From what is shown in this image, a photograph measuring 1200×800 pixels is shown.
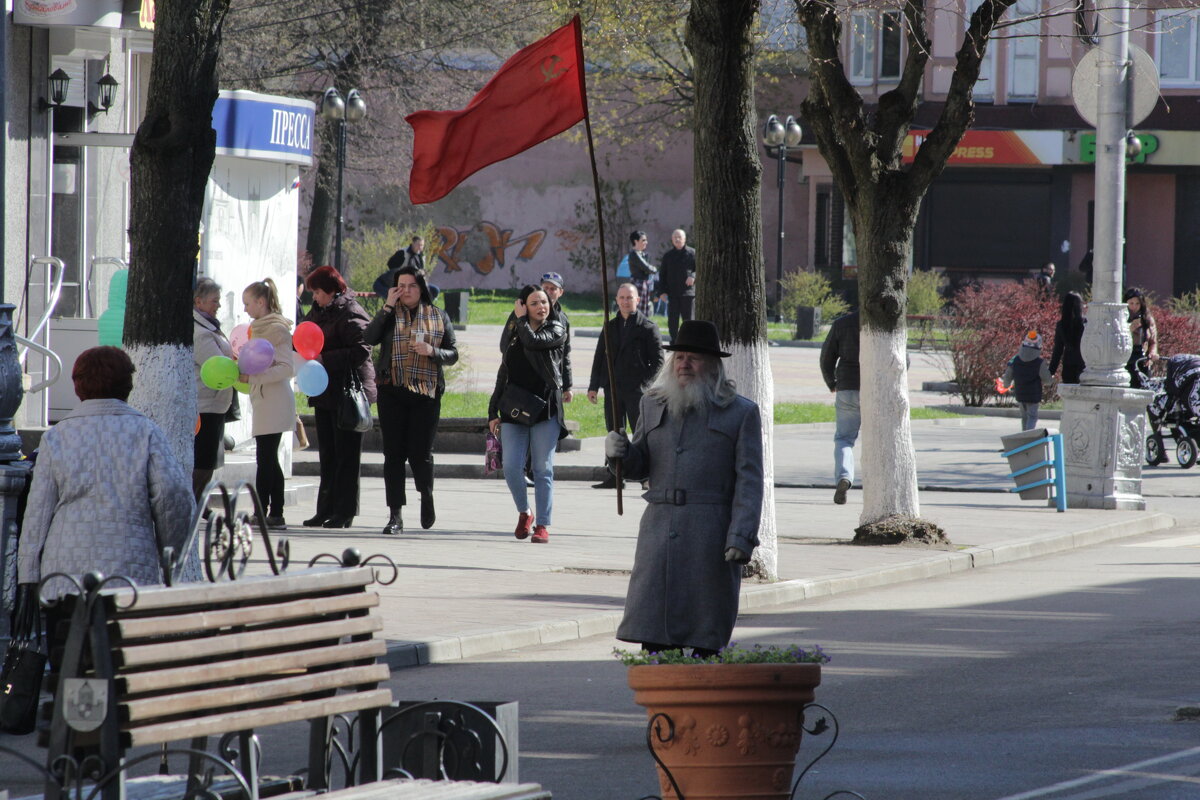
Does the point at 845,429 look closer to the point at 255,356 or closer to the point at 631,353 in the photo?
the point at 631,353

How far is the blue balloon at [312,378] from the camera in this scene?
1349 cm

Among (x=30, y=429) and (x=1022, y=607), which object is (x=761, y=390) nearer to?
(x=1022, y=607)

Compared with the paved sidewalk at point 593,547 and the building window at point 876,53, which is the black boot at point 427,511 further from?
the building window at point 876,53

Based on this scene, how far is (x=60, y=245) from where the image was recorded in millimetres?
18938

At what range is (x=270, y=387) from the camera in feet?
45.2

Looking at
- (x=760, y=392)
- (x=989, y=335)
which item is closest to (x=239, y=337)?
(x=760, y=392)

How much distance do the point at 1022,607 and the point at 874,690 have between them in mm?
3106

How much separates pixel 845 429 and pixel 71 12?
818 cm

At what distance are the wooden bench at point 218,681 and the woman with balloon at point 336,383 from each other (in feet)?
28.0

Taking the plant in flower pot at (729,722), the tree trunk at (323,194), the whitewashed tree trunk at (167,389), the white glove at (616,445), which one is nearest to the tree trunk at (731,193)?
the whitewashed tree trunk at (167,389)

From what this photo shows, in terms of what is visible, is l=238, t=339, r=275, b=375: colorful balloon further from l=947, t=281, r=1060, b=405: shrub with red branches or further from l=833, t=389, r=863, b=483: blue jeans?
l=947, t=281, r=1060, b=405: shrub with red branches

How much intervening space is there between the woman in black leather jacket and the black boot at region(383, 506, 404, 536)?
940 millimetres

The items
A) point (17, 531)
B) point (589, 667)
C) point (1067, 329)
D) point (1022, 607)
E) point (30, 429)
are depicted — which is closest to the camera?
point (17, 531)

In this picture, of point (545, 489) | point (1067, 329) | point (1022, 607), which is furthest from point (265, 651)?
point (1067, 329)
